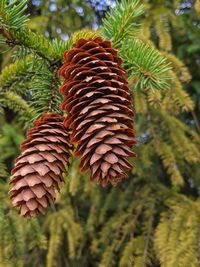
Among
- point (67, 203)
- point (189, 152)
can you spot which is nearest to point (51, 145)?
point (189, 152)

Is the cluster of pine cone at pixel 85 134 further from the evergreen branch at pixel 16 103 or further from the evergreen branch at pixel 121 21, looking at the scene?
the evergreen branch at pixel 16 103

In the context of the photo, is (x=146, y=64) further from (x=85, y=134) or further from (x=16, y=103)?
(x=16, y=103)

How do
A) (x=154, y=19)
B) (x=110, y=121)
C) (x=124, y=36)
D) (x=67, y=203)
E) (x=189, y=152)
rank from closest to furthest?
1. (x=110, y=121)
2. (x=124, y=36)
3. (x=189, y=152)
4. (x=154, y=19)
5. (x=67, y=203)

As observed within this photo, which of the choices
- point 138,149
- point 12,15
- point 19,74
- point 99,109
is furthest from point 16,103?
point 138,149

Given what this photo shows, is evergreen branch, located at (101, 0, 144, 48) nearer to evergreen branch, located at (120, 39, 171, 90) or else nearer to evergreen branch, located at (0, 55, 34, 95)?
evergreen branch, located at (120, 39, 171, 90)

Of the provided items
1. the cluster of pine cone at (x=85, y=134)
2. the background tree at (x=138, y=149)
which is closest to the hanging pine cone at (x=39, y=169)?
the cluster of pine cone at (x=85, y=134)

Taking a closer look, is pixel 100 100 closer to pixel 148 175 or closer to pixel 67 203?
pixel 148 175
